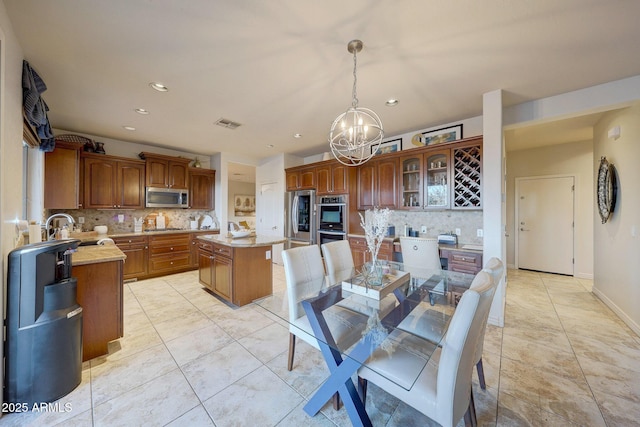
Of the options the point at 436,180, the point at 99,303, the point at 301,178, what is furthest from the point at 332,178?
the point at 99,303

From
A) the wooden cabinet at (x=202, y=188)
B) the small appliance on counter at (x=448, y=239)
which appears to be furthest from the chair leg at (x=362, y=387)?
the wooden cabinet at (x=202, y=188)

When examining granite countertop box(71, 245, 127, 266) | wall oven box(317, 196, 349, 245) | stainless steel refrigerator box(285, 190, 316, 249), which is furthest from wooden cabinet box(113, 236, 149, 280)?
wall oven box(317, 196, 349, 245)

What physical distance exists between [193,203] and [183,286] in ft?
6.41

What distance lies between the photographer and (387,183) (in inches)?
153

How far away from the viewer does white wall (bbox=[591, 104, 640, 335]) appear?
2504 millimetres

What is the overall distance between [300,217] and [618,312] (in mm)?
4610

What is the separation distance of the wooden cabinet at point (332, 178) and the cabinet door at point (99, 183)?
361 centimetres

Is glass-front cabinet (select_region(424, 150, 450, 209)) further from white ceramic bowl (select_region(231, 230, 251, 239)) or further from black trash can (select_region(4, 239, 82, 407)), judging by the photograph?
black trash can (select_region(4, 239, 82, 407))

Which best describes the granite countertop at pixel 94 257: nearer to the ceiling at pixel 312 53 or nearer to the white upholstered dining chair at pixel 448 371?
the ceiling at pixel 312 53

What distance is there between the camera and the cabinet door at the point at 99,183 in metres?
3.88

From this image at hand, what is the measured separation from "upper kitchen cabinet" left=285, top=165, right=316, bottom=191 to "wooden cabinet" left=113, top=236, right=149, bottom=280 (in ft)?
9.47

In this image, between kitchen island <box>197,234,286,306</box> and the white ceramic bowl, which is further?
the white ceramic bowl

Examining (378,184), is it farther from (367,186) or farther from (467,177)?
(467,177)

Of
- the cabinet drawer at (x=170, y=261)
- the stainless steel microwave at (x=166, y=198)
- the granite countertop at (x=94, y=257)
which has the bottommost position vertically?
the cabinet drawer at (x=170, y=261)
